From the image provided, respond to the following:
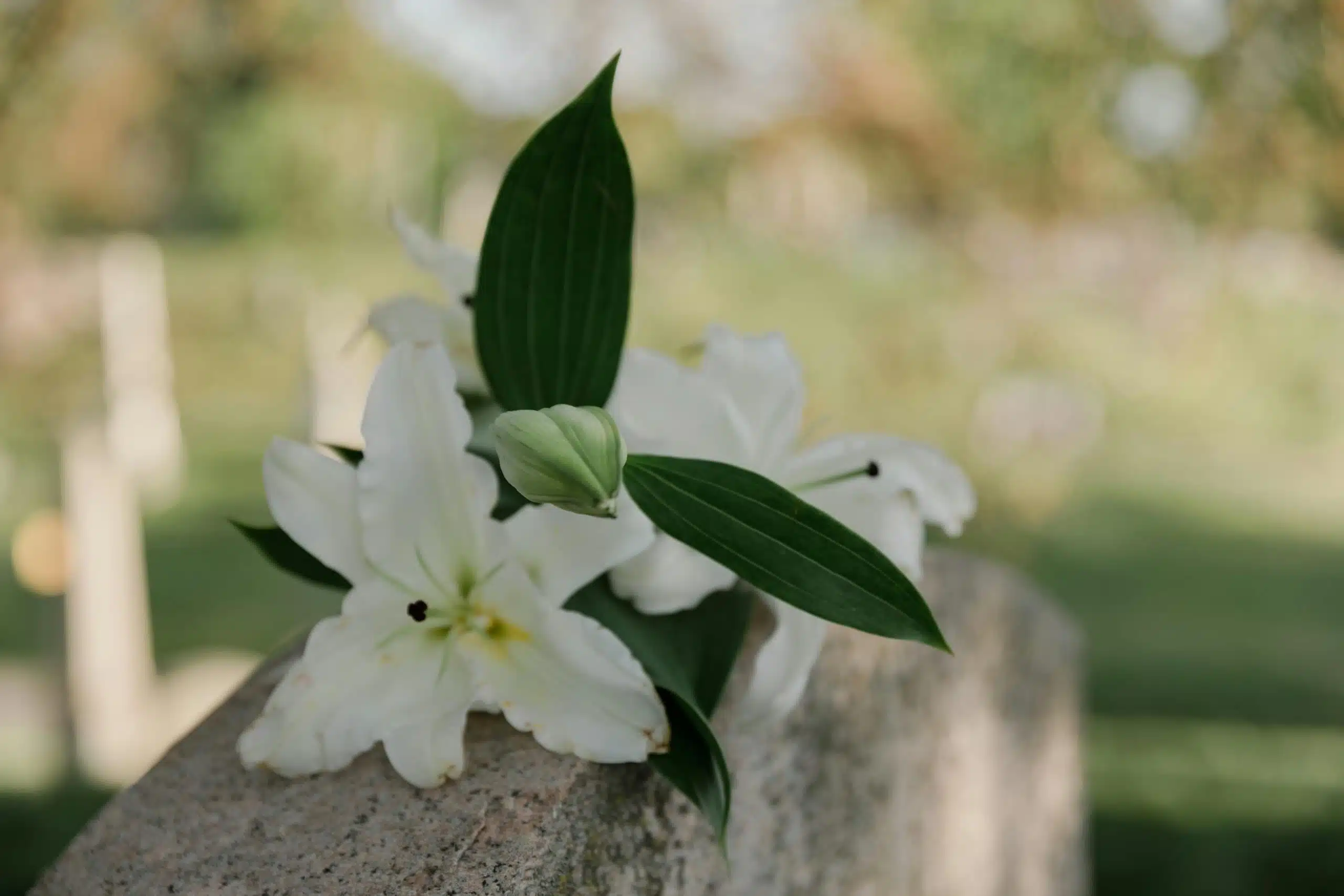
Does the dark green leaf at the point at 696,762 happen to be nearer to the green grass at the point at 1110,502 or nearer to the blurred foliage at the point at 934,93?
the green grass at the point at 1110,502

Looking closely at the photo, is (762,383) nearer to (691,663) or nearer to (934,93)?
(691,663)

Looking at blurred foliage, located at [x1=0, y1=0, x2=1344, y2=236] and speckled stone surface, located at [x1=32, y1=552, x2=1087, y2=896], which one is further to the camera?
blurred foliage, located at [x1=0, y1=0, x2=1344, y2=236]

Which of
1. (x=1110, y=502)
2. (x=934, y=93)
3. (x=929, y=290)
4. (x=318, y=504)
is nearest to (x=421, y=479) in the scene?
(x=318, y=504)

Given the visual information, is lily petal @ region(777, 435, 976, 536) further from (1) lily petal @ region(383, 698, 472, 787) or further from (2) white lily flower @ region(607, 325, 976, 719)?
(1) lily petal @ region(383, 698, 472, 787)

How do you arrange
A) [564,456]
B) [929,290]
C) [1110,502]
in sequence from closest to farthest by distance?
1. [564,456]
2. [929,290]
3. [1110,502]

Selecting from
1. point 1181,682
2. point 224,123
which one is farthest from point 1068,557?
point 224,123

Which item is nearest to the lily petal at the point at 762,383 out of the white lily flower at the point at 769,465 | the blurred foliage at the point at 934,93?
the white lily flower at the point at 769,465

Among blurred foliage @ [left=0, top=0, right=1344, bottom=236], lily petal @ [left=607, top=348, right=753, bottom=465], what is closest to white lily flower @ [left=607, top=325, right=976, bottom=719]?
lily petal @ [left=607, top=348, right=753, bottom=465]
